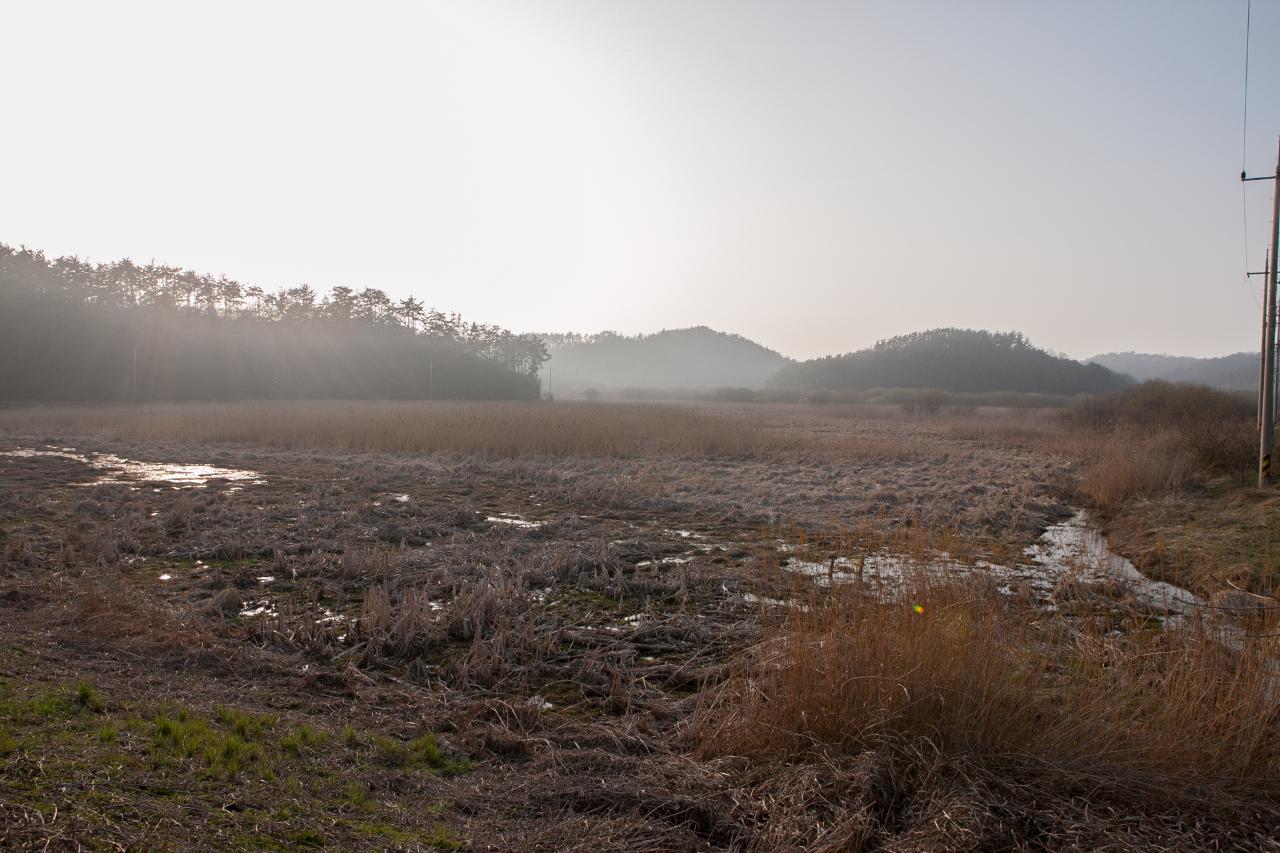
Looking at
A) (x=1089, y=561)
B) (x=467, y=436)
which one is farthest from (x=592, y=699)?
(x=467, y=436)

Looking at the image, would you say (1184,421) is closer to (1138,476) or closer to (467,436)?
(1138,476)

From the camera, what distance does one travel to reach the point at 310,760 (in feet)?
10.5

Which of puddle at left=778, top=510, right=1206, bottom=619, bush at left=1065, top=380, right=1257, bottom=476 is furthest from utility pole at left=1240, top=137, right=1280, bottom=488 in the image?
puddle at left=778, top=510, right=1206, bottom=619

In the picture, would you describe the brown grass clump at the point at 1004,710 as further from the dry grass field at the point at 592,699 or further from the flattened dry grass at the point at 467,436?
the flattened dry grass at the point at 467,436

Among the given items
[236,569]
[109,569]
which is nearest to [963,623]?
[236,569]

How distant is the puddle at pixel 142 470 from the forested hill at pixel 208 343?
2953 cm

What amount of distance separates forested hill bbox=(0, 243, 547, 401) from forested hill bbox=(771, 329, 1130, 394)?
2263 inches

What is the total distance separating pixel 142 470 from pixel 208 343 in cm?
4386

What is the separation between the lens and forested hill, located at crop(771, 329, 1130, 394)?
113 m

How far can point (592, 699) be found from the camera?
4523 mm

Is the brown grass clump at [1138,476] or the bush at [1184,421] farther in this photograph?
the bush at [1184,421]

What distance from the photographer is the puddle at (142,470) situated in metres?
13.6

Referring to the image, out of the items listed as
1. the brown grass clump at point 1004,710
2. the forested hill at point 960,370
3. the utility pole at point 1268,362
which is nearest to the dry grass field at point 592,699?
the brown grass clump at point 1004,710

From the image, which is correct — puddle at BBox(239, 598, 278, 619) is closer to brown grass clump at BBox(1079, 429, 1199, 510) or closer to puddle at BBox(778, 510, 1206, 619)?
puddle at BBox(778, 510, 1206, 619)
